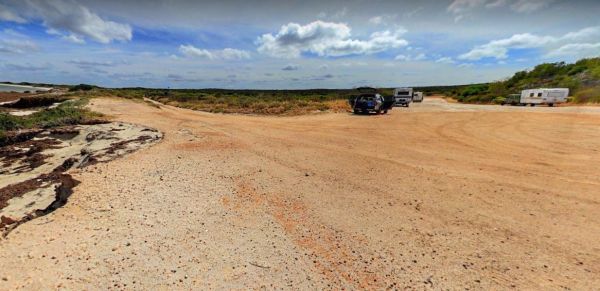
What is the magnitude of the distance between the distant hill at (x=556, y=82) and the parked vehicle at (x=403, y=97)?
14466 mm

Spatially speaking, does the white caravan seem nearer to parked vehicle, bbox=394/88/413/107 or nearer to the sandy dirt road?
parked vehicle, bbox=394/88/413/107

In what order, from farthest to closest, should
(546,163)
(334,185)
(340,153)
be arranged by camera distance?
(340,153)
(546,163)
(334,185)

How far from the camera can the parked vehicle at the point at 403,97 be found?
126ft

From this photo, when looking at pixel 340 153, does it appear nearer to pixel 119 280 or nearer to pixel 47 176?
pixel 119 280

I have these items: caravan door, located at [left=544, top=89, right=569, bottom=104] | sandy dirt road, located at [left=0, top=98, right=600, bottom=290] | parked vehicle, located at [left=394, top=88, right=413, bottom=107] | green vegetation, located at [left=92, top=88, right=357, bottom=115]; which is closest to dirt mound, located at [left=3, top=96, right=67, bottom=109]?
green vegetation, located at [left=92, top=88, right=357, bottom=115]

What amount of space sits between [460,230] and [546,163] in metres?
6.08

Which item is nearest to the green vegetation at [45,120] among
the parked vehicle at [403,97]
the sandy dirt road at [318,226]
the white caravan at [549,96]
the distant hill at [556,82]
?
the sandy dirt road at [318,226]

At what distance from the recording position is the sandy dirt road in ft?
12.1

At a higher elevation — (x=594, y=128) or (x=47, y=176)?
(x=594, y=128)

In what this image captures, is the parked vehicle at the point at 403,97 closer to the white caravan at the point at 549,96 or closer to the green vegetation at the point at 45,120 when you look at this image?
the white caravan at the point at 549,96

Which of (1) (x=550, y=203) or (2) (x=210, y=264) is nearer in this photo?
(2) (x=210, y=264)

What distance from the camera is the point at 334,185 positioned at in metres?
7.05

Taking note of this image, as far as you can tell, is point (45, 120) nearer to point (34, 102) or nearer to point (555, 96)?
point (34, 102)

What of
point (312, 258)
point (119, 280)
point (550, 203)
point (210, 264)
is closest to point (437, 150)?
point (550, 203)
